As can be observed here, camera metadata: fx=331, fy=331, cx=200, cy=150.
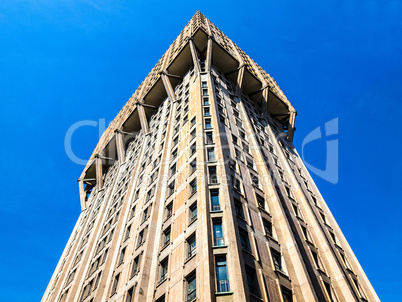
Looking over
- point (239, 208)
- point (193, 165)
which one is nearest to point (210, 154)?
point (193, 165)

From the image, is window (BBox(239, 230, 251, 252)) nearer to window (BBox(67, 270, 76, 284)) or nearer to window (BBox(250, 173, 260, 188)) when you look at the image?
window (BBox(250, 173, 260, 188))

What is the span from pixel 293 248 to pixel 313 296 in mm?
3867

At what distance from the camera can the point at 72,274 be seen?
39031 mm

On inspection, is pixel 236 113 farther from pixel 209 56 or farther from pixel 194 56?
pixel 194 56

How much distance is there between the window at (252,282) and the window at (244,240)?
1.65 meters

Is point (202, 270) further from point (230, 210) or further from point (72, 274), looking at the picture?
point (72, 274)

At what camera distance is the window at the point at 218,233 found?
19750 millimetres

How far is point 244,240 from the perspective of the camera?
21.1 m

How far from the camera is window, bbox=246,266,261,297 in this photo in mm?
17641

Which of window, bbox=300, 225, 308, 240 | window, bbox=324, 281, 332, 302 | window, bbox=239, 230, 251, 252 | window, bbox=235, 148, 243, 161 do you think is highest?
window, bbox=235, 148, 243, 161

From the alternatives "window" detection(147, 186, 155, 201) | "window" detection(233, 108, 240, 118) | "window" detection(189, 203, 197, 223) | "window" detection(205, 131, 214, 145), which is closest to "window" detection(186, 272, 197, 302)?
"window" detection(189, 203, 197, 223)

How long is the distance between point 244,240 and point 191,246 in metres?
3.40

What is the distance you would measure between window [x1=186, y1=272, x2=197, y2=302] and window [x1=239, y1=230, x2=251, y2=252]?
3684mm

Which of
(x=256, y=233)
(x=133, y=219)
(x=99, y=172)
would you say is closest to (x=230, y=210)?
(x=256, y=233)
